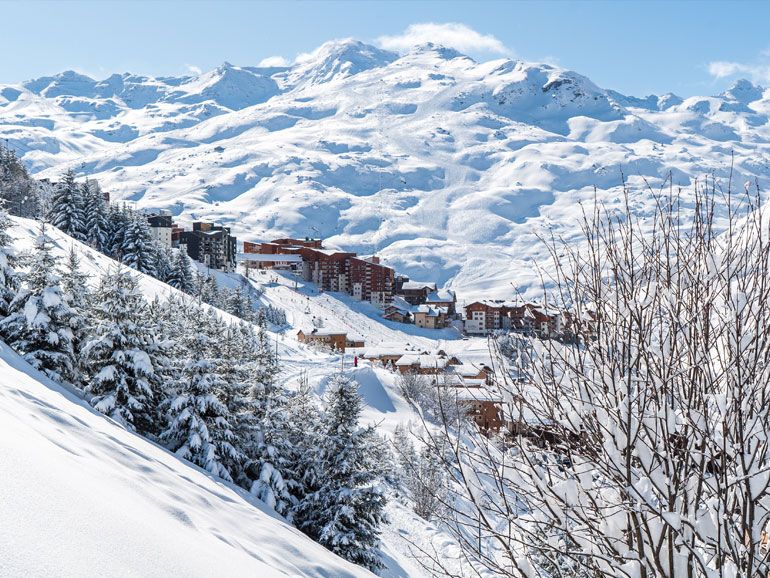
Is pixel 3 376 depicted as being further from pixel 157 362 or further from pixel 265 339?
pixel 265 339

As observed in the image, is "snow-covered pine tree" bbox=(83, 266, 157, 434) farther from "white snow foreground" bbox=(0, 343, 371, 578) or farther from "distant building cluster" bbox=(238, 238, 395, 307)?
"distant building cluster" bbox=(238, 238, 395, 307)

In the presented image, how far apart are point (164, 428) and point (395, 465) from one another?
24.8 metres

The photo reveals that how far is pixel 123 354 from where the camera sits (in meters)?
21.3

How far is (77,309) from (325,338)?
5378 cm

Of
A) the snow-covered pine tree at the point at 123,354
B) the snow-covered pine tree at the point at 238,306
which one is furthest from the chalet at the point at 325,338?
the snow-covered pine tree at the point at 123,354

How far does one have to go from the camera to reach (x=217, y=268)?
101 metres

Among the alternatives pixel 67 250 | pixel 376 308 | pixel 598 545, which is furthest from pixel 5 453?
pixel 376 308

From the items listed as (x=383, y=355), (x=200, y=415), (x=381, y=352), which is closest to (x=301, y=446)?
(x=200, y=415)

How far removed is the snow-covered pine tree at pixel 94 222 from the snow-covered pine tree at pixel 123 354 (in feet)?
139

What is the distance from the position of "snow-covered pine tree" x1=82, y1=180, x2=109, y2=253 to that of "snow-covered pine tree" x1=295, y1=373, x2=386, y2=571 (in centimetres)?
4687

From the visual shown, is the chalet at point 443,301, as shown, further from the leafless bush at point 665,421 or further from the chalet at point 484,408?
the leafless bush at point 665,421

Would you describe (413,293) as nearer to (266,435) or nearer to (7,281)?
(266,435)

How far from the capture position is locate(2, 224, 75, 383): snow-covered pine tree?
2091 centimetres

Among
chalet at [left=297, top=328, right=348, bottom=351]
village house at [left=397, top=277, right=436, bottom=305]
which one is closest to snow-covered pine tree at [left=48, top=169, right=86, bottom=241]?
chalet at [left=297, top=328, right=348, bottom=351]
